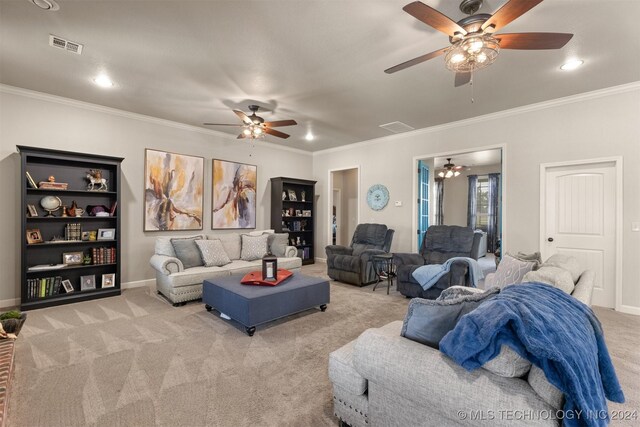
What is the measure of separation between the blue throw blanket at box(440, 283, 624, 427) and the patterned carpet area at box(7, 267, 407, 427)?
112 cm

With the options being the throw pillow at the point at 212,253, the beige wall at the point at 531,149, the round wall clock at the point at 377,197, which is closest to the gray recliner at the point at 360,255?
the beige wall at the point at 531,149

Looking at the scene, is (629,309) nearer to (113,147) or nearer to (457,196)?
(457,196)

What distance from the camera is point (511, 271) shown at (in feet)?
8.41

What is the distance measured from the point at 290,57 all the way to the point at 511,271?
2950 millimetres

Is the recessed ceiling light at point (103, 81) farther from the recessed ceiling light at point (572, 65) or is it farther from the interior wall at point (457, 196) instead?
the interior wall at point (457, 196)

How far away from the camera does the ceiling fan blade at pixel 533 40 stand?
6.79 feet

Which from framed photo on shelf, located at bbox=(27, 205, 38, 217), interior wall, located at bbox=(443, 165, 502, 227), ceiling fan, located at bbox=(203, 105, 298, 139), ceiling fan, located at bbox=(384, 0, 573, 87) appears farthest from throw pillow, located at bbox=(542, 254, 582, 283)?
Answer: interior wall, located at bbox=(443, 165, 502, 227)

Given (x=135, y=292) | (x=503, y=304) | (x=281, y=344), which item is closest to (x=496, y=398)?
(x=503, y=304)

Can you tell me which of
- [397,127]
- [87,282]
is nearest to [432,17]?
[397,127]

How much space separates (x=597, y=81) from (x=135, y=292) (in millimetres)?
6882

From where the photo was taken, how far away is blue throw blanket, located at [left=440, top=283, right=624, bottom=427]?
992mm

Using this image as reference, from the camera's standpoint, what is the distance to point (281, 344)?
2.76 metres

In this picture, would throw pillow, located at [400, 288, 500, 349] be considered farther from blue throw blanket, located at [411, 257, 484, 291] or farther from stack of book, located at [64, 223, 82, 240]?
stack of book, located at [64, 223, 82, 240]

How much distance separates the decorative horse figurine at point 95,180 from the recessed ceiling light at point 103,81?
1.33 metres
